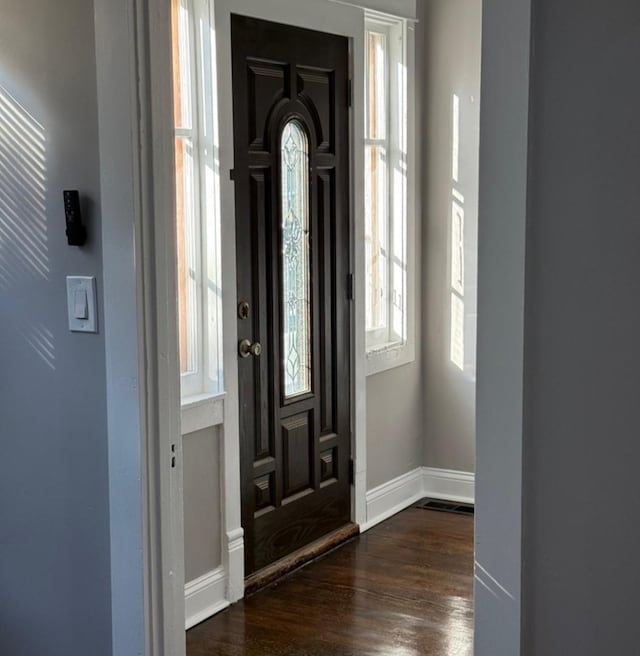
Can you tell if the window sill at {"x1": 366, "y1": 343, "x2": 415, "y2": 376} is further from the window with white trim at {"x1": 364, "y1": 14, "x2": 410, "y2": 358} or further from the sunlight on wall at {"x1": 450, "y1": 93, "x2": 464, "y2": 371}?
the sunlight on wall at {"x1": 450, "y1": 93, "x2": 464, "y2": 371}

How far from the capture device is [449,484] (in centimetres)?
507

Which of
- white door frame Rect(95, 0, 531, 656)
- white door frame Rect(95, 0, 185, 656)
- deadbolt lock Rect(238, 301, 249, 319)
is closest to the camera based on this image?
white door frame Rect(95, 0, 531, 656)

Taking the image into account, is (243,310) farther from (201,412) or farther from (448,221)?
(448,221)

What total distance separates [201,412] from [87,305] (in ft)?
4.33

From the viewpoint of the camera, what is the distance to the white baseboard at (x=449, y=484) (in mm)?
5027

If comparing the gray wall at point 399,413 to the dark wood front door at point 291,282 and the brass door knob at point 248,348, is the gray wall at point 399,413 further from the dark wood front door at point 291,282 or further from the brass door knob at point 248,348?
the brass door knob at point 248,348

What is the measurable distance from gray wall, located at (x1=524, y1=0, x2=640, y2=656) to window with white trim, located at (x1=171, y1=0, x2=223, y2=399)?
194cm

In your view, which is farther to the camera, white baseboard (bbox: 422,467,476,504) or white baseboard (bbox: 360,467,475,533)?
white baseboard (bbox: 422,467,476,504)

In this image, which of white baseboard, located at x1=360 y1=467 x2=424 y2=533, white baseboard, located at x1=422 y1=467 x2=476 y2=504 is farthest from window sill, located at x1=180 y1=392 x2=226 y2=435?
white baseboard, located at x1=422 y1=467 x2=476 y2=504

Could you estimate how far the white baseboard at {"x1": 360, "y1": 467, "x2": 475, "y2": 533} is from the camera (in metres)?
4.78

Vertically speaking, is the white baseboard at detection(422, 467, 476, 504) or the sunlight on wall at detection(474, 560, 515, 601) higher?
the sunlight on wall at detection(474, 560, 515, 601)

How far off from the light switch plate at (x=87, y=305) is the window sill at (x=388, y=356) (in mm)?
2409

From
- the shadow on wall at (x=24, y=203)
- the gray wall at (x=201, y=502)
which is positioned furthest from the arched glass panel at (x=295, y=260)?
the shadow on wall at (x=24, y=203)

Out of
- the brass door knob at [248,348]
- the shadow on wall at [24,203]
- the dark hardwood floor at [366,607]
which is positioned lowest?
the dark hardwood floor at [366,607]
